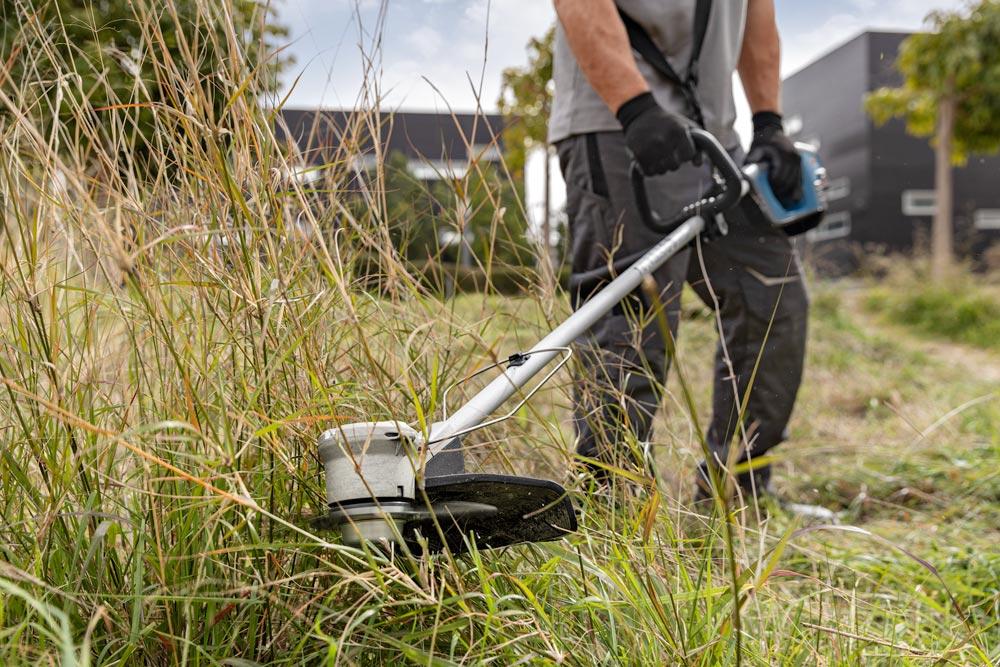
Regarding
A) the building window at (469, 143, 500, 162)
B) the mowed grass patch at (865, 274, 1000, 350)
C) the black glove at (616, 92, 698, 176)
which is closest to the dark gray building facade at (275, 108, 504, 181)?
the building window at (469, 143, 500, 162)

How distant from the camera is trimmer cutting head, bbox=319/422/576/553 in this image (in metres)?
1.08

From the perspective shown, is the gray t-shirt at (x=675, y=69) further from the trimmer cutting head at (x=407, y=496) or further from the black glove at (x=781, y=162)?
the trimmer cutting head at (x=407, y=496)

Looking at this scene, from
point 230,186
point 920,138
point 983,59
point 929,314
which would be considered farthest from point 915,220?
point 230,186

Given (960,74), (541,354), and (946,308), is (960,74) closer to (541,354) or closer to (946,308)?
(946,308)

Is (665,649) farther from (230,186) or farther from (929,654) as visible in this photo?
(230,186)

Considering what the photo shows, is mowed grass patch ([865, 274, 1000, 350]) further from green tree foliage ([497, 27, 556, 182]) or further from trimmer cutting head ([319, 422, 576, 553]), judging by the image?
trimmer cutting head ([319, 422, 576, 553])

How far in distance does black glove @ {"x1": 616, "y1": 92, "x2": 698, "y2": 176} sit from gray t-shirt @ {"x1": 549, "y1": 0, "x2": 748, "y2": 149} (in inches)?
10.0

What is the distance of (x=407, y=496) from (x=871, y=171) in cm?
3006

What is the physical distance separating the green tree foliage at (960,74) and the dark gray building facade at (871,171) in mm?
11404

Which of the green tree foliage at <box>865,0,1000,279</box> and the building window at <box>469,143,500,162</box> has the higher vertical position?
the green tree foliage at <box>865,0,1000,279</box>

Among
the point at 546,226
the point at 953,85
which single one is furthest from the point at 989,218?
the point at 546,226

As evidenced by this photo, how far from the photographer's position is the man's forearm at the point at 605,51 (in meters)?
2.17

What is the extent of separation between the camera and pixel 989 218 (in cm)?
2964

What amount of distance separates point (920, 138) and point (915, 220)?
8.67 feet
